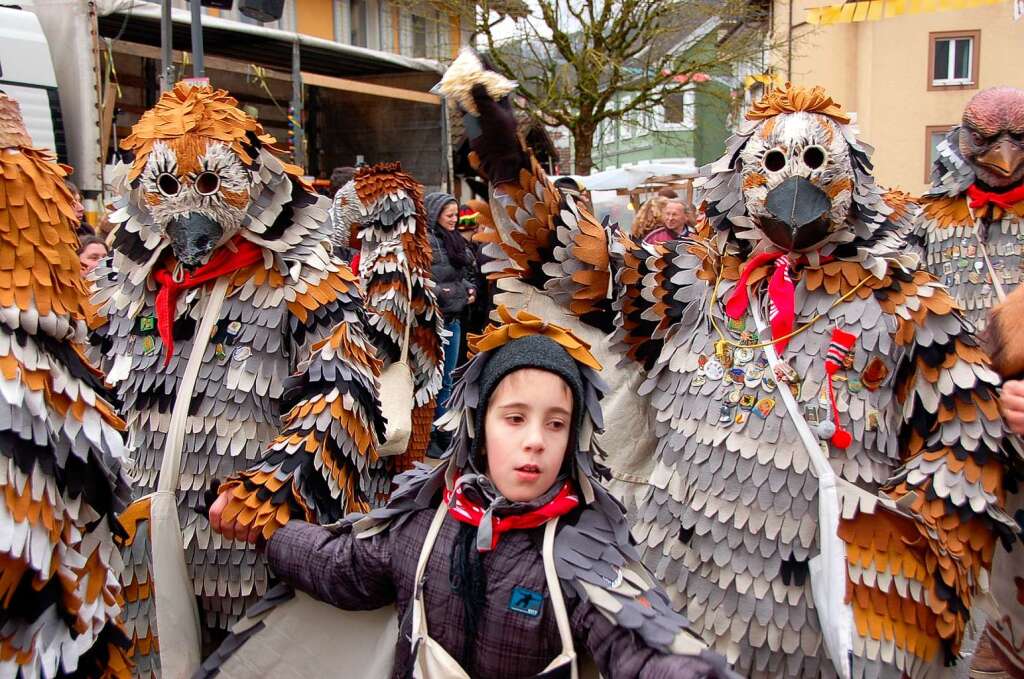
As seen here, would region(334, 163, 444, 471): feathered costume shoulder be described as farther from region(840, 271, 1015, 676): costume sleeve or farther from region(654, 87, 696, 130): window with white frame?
region(654, 87, 696, 130): window with white frame

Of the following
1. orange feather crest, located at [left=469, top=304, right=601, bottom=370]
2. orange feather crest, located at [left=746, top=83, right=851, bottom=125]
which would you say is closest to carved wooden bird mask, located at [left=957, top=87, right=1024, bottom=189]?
orange feather crest, located at [left=746, top=83, right=851, bottom=125]

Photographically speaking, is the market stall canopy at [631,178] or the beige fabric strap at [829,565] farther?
the market stall canopy at [631,178]

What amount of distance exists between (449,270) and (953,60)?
48.7 ft

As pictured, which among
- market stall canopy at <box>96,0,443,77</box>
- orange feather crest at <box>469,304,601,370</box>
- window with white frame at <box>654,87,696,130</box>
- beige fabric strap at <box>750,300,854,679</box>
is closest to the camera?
orange feather crest at <box>469,304,601,370</box>

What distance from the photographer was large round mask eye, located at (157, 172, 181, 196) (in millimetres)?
2760

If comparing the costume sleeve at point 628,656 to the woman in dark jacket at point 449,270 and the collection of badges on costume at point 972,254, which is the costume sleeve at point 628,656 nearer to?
the collection of badges on costume at point 972,254

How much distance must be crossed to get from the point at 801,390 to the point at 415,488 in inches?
42.8

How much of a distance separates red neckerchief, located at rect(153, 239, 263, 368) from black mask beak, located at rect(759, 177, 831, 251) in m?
1.55

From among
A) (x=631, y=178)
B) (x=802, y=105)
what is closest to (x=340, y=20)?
(x=631, y=178)

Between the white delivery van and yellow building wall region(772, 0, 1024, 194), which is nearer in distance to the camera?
the white delivery van

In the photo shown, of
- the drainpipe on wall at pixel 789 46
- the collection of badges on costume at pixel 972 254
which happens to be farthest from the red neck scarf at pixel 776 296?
the drainpipe on wall at pixel 789 46

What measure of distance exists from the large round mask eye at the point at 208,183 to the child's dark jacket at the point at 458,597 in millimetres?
1108

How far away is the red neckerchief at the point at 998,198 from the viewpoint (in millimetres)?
4504

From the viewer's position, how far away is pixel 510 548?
1.95 m
